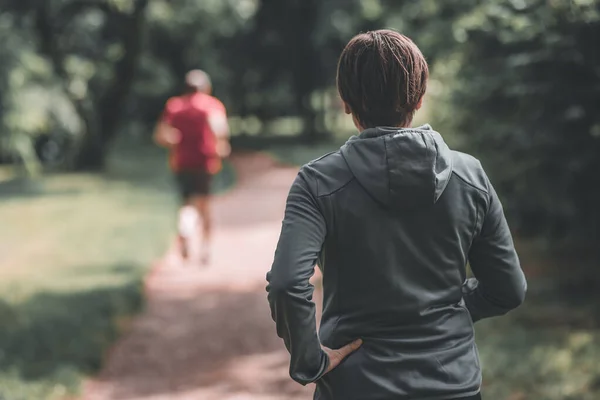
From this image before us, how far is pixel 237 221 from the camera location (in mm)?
14695

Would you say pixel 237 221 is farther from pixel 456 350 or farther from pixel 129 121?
pixel 129 121

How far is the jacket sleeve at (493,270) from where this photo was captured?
2.24 metres

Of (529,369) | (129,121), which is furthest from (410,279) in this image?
(129,121)

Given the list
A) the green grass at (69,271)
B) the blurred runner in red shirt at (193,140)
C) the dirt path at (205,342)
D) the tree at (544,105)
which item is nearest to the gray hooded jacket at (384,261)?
the tree at (544,105)

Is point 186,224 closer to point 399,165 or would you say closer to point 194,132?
point 194,132

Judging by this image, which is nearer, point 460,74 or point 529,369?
point 529,369

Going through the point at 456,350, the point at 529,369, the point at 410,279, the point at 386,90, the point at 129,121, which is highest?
the point at 386,90

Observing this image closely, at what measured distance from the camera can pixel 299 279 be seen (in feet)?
6.81

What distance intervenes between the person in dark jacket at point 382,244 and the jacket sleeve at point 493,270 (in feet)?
0.07

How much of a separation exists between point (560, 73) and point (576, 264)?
415 centimetres

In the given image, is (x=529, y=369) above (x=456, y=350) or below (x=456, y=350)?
below

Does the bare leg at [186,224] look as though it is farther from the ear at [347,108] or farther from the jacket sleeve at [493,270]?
the ear at [347,108]

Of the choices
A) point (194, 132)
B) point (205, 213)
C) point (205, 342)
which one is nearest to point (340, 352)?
point (205, 342)

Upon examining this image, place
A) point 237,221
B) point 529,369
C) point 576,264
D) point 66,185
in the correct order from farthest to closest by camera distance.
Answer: point 66,185 → point 237,221 → point 576,264 → point 529,369
